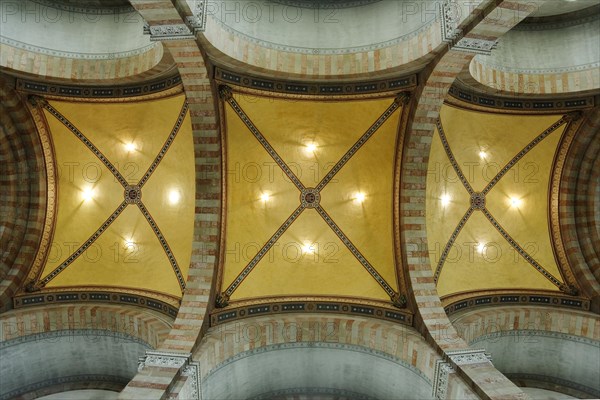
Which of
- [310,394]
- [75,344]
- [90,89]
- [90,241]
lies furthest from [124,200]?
[310,394]

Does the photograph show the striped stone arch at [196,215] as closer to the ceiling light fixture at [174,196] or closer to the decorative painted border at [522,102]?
the ceiling light fixture at [174,196]

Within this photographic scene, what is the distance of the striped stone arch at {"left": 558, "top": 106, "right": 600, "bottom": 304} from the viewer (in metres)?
9.74

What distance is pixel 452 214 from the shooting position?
982cm

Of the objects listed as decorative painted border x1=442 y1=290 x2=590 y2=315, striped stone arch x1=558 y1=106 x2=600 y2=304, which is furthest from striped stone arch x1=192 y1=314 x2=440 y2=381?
striped stone arch x1=558 y1=106 x2=600 y2=304

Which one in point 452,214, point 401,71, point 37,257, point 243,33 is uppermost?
point 243,33

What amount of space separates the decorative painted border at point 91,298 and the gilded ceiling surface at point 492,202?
5.61 meters

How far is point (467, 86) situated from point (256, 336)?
624 cm

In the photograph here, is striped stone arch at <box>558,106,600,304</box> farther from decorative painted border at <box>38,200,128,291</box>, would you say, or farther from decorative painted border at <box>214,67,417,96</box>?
decorative painted border at <box>38,200,128,291</box>

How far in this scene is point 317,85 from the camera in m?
8.88

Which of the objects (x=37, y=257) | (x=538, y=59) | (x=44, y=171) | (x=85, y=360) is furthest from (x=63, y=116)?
(x=538, y=59)

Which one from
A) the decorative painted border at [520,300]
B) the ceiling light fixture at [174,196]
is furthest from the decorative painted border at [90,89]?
the decorative painted border at [520,300]

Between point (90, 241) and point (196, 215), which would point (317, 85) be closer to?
point (196, 215)

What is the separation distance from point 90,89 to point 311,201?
4.91m

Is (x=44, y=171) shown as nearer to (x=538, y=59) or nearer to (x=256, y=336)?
(x=256, y=336)
